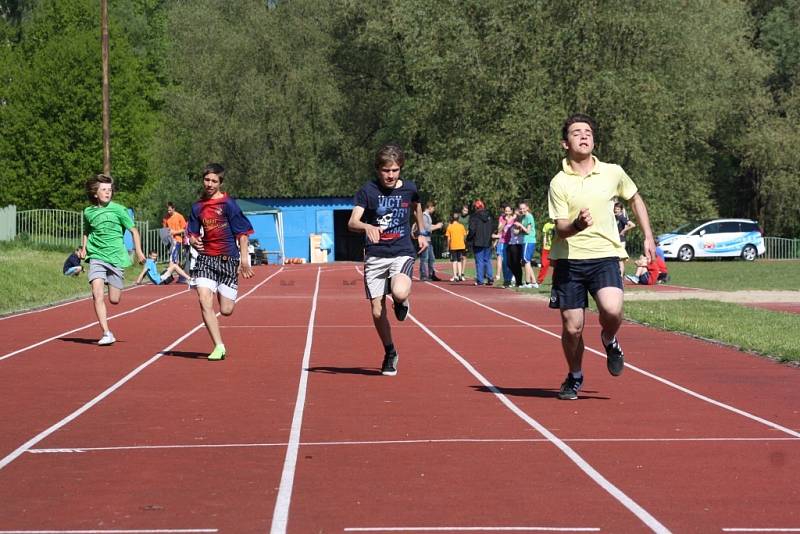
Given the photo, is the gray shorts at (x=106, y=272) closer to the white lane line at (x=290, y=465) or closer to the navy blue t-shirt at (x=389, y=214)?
the white lane line at (x=290, y=465)

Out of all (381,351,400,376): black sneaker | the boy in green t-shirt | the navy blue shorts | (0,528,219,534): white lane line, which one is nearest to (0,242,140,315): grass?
the boy in green t-shirt

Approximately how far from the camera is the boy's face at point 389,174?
11.8 metres

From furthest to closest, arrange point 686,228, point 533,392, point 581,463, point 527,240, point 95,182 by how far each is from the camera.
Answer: point 686,228
point 527,240
point 95,182
point 533,392
point 581,463

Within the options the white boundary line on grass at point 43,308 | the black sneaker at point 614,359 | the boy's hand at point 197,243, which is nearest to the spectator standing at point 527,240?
the white boundary line on grass at point 43,308

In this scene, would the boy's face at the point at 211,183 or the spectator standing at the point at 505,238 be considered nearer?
the boy's face at the point at 211,183

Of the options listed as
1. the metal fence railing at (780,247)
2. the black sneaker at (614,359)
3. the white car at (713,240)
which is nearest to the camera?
the black sneaker at (614,359)

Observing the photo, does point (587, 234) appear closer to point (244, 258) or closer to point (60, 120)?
point (244, 258)

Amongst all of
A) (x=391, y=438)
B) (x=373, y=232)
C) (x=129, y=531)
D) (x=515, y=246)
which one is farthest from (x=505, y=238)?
(x=129, y=531)

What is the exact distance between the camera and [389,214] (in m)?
12.0

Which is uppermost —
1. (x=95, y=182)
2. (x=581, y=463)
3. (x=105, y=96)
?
(x=105, y=96)

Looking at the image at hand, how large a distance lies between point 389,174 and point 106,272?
533 cm

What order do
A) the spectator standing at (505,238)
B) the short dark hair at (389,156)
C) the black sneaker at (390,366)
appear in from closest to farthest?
the short dark hair at (389,156)
the black sneaker at (390,366)
the spectator standing at (505,238)

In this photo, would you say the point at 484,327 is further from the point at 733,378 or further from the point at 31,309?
the point at 31,309

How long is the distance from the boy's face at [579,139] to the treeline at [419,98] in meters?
39.4
